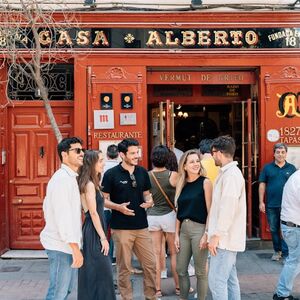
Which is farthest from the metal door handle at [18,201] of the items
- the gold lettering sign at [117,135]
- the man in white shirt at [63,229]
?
the man in white shirt at [63,229]

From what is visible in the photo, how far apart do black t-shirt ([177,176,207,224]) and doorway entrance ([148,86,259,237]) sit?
3328 millimetres

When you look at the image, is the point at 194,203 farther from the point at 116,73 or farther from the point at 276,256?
the point at 116,73

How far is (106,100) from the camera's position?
933cm

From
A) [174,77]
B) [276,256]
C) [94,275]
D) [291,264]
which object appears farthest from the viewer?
[174,77]

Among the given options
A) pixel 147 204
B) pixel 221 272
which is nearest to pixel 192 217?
pixel 147 204

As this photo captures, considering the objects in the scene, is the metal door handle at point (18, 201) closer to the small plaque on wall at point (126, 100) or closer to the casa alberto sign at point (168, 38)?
the small plaque on wall at point (126, 100)

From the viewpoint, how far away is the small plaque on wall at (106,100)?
9.32 meters

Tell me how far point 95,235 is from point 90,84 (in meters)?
4.44

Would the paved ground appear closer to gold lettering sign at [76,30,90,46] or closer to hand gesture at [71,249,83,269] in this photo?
hand gesture at [71,249,83,269]

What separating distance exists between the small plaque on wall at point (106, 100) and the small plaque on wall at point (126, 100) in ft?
0.75

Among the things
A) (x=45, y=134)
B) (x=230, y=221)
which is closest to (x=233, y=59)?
(x=45, y=134)

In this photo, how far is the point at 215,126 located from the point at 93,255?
6.33 m

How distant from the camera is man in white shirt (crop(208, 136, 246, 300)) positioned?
202 inches

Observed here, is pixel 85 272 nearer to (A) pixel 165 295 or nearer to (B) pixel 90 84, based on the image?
(A) pixel 165 295
